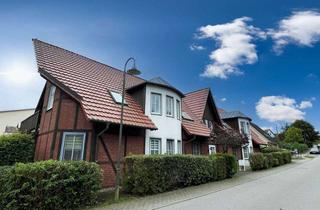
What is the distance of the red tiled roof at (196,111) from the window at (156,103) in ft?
9.86

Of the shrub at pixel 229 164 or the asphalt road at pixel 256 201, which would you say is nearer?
the asphalt road at pixel 256 201

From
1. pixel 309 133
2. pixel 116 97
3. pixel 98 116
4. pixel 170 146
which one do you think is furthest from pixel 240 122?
pixel 309 133

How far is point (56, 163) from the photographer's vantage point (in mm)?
7570

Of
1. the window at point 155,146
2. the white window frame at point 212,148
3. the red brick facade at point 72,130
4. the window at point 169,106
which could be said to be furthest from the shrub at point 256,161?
the red brick facade at point 72,130

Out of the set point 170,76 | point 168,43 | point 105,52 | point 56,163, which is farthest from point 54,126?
point 170,76

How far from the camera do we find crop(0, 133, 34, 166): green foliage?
11500 millimetres

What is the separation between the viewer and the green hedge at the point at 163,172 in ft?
32.1

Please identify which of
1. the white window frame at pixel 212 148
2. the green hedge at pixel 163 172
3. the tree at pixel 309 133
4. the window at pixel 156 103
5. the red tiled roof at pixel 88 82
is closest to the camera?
the green hedge at pixel 163 172

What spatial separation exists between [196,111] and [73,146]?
1330 cm

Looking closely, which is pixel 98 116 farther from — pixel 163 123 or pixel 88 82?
pixel 163 123

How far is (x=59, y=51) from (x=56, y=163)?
11216 mm

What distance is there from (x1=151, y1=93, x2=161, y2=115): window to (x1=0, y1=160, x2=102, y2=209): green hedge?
780cm

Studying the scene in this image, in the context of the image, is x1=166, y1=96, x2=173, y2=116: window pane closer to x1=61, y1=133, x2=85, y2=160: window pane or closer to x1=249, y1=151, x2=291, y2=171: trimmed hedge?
x1=61, y1=133, x2=85, y2=160: window pane

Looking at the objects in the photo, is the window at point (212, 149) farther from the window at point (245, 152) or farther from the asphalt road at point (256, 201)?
the asphalt road at point (256, 201)
